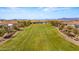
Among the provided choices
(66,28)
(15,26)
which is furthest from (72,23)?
(15,26)

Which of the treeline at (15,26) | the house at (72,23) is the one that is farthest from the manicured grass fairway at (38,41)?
the house at (72,23)

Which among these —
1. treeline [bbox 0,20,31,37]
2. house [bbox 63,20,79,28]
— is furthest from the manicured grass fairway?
house [bbox 63,20,79,28]

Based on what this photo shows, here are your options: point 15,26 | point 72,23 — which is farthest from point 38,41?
point 72,23

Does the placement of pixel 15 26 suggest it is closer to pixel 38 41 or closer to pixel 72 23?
pixel 38 41

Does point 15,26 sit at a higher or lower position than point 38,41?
higher

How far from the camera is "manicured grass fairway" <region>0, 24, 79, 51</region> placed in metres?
1.86

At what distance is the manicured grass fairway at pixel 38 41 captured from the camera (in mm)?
1858

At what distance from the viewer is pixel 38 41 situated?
6.15 feet

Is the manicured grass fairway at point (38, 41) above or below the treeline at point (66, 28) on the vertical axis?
below

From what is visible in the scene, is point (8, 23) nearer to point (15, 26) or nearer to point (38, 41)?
point (15, 26)

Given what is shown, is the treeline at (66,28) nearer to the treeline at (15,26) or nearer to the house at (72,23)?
the house at (72,23)

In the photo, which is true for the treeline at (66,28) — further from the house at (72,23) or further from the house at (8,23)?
the house at (8,23)

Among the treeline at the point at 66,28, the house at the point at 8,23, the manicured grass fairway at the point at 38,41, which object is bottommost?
the manicured grass fairway at the point at 38,41
